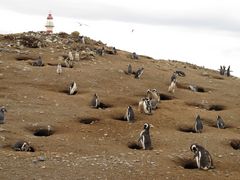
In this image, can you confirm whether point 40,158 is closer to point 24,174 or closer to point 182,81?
point 24,174

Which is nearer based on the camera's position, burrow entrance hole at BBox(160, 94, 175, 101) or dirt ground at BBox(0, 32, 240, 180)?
dirt ground at BBox(0, 32, 240, 180)

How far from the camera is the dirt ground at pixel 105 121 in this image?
15.2m

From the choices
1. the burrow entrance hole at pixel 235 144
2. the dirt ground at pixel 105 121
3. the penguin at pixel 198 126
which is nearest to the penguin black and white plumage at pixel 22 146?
the dirt ground at pixel 105 121

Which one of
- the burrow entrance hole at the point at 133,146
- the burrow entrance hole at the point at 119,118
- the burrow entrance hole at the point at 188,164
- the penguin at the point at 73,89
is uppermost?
the penguin at the point at 73,89

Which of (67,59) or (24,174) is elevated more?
(67,59)

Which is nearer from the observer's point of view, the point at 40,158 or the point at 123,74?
the point at 40,158

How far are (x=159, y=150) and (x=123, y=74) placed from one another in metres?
12.0

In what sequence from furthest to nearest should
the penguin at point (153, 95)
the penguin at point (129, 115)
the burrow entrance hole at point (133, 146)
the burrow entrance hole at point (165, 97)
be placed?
the burrow entrance hole at point (165, 97), the penguin at point (153, 95), the penguin at point (129, 115), the burrow entrance hole at point (133, 146)

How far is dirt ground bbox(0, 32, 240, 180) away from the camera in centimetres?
1520

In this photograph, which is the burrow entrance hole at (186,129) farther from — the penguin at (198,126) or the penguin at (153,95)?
the penguin at (153,95)

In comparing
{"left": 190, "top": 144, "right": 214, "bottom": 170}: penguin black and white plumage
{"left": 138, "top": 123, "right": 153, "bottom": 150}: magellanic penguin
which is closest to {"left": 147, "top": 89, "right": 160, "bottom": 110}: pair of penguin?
{"left": 138, "top": 123, "right": 153, "bottom": 150}: magellanic penguin

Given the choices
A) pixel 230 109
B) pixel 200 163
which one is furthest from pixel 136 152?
pixel 230 109

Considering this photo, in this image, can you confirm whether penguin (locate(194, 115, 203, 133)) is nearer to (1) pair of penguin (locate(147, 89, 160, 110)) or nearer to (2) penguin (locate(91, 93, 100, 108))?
(1) pair of penguin (locate(147, 89, 160, 110))

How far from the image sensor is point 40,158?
49.9 ft
